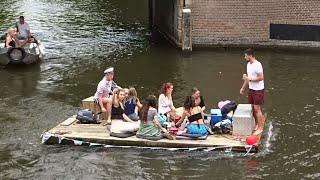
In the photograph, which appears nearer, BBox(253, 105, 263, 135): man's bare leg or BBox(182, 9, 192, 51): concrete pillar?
BBox(253, 105, 263, 135): man's bare leg

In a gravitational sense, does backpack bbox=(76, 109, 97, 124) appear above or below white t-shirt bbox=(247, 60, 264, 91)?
below

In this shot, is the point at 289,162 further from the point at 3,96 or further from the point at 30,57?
the point at 30,57

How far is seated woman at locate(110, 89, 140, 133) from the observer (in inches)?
470

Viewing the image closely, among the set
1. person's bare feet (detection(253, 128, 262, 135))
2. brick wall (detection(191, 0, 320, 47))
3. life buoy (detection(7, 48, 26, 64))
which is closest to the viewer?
person's bare feet (detection(253, 128, 262, 135))

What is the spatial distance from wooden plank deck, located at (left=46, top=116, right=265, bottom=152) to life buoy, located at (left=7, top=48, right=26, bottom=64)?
8.52 m

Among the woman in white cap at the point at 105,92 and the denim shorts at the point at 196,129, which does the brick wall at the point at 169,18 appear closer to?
the woman in white cap at the point at 105,92

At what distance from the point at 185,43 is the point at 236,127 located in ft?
40.0

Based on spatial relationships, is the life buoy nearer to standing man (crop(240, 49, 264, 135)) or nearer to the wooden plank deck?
the wooden plank deck

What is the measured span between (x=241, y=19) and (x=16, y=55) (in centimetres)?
957

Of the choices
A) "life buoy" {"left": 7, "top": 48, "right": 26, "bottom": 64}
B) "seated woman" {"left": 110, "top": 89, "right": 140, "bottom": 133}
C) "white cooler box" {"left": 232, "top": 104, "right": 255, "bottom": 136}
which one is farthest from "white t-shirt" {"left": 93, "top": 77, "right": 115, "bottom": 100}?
"life buoy" {"left": 7, "top": 48, "right": 26, "bottom": 64}

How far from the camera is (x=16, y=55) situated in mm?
20422

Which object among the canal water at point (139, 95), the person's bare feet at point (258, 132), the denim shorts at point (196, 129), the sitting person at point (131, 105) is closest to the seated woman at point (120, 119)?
the sitting person at point (131, 105)

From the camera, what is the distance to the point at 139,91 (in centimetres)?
1709

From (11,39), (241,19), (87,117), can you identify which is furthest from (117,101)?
(241,19)
